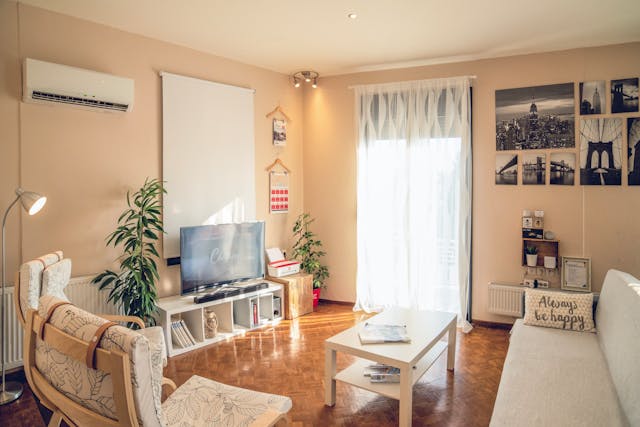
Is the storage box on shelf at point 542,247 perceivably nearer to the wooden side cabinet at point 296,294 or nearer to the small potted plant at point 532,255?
the small potted plant at point 532,255

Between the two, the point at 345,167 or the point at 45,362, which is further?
the point at 345,167

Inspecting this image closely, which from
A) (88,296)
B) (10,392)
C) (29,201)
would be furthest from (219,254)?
(10,392)

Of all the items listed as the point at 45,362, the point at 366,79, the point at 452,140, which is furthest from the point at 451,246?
the point at 45,362

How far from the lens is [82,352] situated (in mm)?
1415

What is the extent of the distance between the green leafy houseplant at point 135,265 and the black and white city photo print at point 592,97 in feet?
12.8

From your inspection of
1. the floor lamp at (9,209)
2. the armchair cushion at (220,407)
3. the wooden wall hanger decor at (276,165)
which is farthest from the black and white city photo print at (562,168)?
the floor lamp at (9,209)

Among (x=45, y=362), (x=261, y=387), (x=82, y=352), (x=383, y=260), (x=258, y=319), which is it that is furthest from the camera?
(x=383, y=260)

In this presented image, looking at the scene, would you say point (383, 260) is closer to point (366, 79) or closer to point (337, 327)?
point (337, 327)

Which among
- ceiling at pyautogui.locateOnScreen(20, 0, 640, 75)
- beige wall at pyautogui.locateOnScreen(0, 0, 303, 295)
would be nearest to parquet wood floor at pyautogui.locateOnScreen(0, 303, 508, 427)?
beige wall at pyautogui.locateOnScreen(0, 0, 303, 295)

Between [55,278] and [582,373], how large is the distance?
10.2 ft

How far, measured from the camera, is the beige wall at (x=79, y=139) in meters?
3.23

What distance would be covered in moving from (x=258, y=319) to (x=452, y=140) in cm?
273

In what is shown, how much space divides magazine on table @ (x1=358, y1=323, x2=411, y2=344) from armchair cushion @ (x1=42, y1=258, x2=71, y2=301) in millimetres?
1850

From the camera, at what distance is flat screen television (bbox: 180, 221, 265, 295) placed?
4043mm
